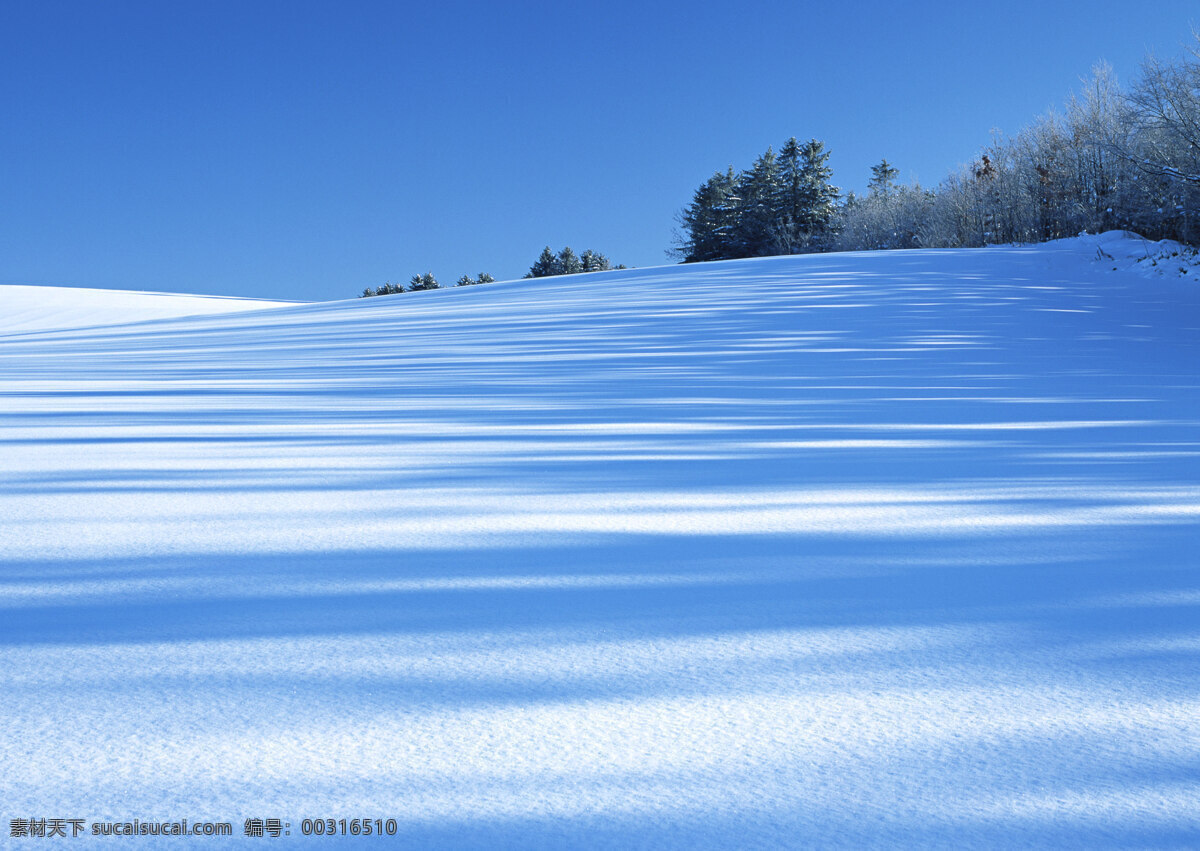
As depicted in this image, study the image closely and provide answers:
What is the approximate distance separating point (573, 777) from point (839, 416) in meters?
2.53

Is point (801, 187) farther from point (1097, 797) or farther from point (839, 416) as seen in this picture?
point (1097, 797)

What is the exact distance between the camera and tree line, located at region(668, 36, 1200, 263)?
29.6 feet

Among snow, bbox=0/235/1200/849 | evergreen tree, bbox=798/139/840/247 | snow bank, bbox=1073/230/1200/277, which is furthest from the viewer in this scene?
evergreen tree, bbox=798/139/840/247

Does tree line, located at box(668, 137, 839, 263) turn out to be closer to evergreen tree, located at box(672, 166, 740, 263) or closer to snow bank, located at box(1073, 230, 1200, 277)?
evergreen tree, located at box(672, 166, 740, 263)

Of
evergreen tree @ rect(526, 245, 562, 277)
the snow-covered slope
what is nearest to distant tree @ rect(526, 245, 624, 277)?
evergreen tree @ rect(526, 245, 562, 277)

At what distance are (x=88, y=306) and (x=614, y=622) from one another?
16.1m

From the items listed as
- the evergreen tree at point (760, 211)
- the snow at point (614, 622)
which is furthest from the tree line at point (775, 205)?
the snow at point (614, 622)

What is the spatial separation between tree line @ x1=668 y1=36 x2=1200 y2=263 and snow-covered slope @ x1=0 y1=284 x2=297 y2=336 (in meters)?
12.9

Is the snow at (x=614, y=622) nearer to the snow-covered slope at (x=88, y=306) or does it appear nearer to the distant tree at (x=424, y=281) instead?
the snow-covered slope at (x=88, y=306)

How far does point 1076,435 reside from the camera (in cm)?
273

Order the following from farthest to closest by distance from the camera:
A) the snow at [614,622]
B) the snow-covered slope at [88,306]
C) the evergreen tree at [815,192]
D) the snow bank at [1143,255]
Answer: the evergreen tree at [815,192], the snow-covered slope at [88,306], the snow bank at [1143,255], the snow at [614,622]

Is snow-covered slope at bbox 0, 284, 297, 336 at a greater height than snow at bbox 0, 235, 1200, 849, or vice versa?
snow-covered slope at bbox 0, 284, 297, 336

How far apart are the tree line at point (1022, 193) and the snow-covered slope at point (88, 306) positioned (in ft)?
42.4

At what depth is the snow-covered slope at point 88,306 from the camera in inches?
500
